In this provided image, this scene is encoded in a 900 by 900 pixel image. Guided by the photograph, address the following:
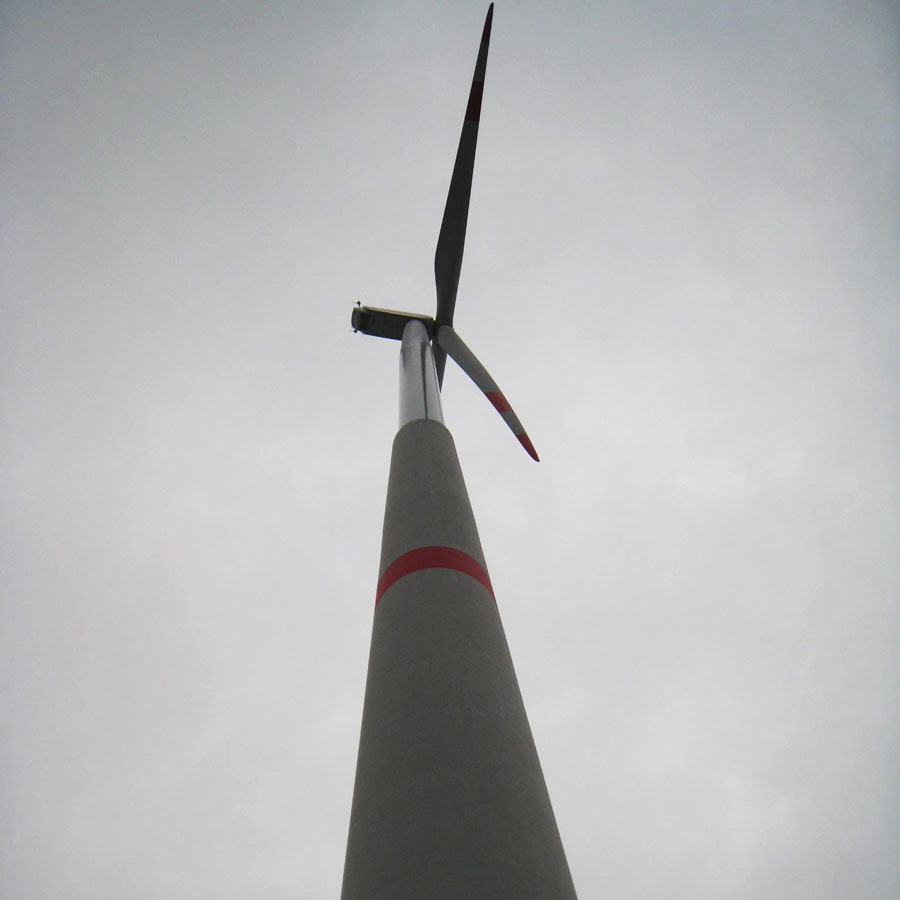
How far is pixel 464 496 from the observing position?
284 inches

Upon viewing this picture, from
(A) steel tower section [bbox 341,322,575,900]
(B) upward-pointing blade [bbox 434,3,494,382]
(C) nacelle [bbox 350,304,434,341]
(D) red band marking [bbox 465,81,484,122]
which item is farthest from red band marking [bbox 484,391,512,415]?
(D) red band marking [bbox 465,81,484,122]

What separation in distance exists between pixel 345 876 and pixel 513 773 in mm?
1161

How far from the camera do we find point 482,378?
13.6 meters

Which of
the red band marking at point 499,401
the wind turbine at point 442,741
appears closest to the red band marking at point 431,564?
the wind turbine at point 442,741

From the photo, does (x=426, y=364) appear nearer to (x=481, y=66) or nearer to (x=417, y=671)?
(x=417, y=671)

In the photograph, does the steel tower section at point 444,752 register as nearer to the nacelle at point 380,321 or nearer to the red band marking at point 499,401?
the red band marking at point 499,401

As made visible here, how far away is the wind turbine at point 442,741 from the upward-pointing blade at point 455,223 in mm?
10036

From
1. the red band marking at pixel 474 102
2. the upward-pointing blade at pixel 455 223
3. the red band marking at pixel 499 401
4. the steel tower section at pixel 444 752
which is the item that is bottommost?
the steel tower section at pixel 444 752

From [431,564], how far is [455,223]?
13.3m

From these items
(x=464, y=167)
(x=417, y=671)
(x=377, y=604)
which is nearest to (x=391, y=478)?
(x=377, y=604)

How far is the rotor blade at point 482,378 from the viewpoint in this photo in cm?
1295

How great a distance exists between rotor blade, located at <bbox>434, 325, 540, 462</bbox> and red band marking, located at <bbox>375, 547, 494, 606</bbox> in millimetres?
5837

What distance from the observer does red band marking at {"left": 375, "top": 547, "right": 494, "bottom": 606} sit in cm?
594

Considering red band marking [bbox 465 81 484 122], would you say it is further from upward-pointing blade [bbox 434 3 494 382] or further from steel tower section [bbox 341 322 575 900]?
steel tower section [bbox 341 322 575 900]
